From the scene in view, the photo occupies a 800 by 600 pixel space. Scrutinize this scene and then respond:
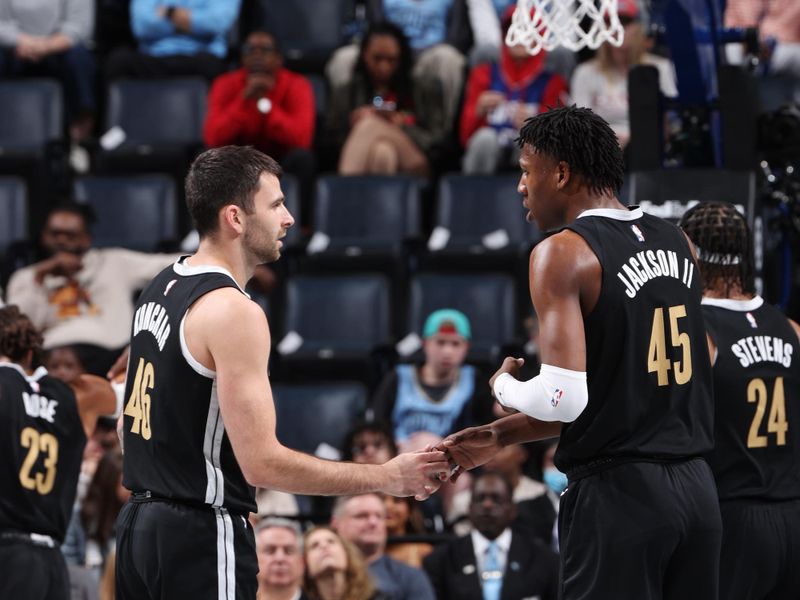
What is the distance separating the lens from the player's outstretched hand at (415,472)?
14.7ft

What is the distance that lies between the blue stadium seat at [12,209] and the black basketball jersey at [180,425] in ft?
21.5

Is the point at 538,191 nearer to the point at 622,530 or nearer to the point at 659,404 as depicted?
the point at 659,404

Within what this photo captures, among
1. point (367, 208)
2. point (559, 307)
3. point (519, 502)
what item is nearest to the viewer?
point (559, 307)

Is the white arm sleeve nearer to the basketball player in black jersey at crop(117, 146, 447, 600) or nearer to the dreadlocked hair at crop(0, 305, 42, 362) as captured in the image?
the basketball player in black jersey at crop(117, 146, 447, 600)

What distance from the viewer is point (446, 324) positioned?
30.0 feet

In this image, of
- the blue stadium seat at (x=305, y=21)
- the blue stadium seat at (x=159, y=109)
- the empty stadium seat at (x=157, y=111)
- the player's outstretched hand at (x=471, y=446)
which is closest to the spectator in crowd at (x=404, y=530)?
the player's outstretched hand at (x=471, y=446)

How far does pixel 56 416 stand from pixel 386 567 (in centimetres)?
260

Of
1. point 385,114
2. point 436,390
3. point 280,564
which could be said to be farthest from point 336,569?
point 385,114

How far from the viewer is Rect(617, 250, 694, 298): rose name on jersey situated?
4.23 meters

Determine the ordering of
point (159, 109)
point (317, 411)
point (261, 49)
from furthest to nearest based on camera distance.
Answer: point (159, 109) → point (261, 49) → point (317, 411)

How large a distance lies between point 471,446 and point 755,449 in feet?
3.26

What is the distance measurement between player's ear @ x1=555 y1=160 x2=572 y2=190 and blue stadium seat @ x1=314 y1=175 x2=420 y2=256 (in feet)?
20.1

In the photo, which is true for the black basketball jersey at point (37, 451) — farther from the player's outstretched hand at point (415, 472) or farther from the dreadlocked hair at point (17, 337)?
the player's outstretched hand at point (415, 472)

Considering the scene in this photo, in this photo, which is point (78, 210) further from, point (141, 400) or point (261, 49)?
point (141, 400)
